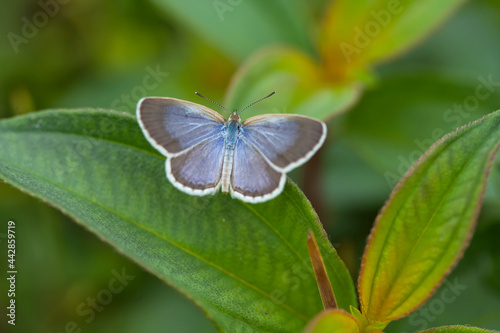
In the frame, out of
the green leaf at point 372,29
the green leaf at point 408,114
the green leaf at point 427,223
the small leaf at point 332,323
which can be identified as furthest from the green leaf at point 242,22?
the small leaf at point 332,323

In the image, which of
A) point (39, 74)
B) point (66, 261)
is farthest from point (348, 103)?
point (39, 74)

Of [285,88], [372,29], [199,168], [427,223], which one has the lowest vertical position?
[199,168]

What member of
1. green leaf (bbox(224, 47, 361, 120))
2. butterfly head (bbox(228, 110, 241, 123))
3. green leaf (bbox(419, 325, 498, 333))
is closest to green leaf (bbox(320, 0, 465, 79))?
green leaf (bbox(224, 47, 361, 120))

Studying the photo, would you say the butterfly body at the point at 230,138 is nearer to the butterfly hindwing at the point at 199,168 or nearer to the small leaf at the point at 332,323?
the butterfly hindwing at the point at 199,168

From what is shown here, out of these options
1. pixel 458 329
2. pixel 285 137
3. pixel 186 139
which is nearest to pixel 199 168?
pixel 186 139

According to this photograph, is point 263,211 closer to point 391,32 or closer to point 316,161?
point 316,161

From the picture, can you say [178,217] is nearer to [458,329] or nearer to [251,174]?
[251,174]
